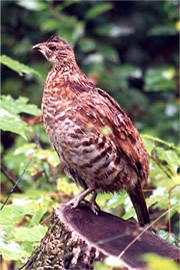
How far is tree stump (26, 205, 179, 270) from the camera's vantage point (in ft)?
10.5

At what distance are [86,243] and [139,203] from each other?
105 cm

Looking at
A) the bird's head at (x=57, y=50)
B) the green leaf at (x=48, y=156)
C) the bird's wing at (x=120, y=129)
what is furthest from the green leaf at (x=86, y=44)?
the bird's wing at (x=120, y=129)

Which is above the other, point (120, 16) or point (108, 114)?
point (108, 114)

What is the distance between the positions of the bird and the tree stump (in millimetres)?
220

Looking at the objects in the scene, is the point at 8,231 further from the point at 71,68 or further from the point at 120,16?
the point at 120,16

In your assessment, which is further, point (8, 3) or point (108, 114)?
point (8, 3)

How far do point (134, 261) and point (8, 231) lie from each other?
0.81 metres

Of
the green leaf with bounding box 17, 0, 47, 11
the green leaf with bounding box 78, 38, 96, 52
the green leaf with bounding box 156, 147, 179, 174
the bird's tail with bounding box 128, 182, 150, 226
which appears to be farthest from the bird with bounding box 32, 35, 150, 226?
the green leaf with bounding box 78, 38, 96, 52

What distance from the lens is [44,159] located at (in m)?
4.91

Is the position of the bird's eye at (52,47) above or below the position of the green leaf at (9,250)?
above

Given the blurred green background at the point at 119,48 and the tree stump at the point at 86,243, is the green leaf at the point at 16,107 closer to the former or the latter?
the tree stump at the point at 86,243

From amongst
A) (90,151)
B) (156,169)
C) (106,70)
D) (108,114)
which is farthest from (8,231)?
(106,70)

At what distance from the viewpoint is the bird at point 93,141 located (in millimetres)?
3906

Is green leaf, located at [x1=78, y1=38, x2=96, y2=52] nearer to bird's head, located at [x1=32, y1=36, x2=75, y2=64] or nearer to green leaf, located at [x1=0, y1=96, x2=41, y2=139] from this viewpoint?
bird's head, located at [x1=32, y1=36, x2=75, y2=64]
